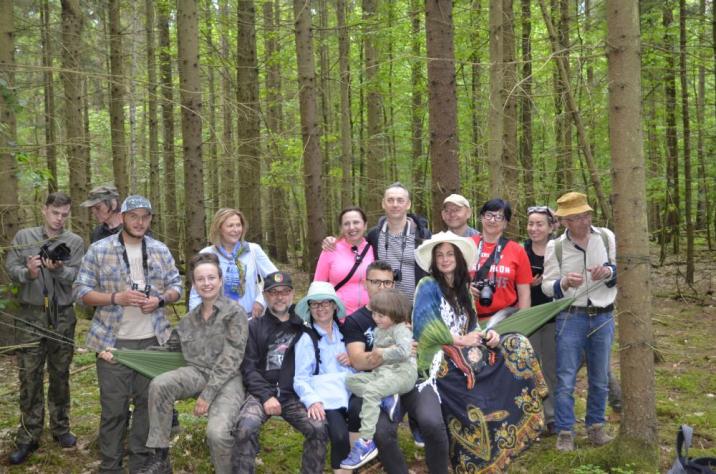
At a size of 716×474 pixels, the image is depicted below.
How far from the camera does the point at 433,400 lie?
4191 millimetres

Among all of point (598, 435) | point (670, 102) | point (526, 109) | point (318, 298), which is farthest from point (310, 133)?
point (670, 102)

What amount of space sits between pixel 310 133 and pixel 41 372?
4123mm

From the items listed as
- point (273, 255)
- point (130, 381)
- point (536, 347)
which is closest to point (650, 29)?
point (536, 347)

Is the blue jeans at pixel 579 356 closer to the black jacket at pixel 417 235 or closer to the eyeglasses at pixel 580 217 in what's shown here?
the eyeglasses at pixel 580 217

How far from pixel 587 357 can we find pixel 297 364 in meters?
2.37

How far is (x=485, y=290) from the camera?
4.77 meters

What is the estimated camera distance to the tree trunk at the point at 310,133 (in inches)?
296

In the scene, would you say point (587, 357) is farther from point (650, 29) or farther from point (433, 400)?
point (650, 29)

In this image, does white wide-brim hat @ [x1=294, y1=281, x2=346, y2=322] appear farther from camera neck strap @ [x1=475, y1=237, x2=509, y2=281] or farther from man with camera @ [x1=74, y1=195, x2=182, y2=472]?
camera neck strap @ [x1=475, y1=237, x2=509, y2=281]

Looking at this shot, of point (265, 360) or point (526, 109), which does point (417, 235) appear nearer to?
point (265, 360)

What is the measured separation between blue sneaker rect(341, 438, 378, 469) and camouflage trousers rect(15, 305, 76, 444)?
2474mm

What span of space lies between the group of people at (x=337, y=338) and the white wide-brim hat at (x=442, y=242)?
1 centimetres

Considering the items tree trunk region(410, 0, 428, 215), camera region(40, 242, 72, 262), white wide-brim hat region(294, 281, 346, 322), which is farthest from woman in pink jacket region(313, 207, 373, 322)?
tree trunk region(410, 0, 428, 215)

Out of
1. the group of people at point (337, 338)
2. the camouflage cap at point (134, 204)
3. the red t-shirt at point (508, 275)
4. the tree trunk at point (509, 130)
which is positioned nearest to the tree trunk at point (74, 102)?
the group of people at point (337, 338)
